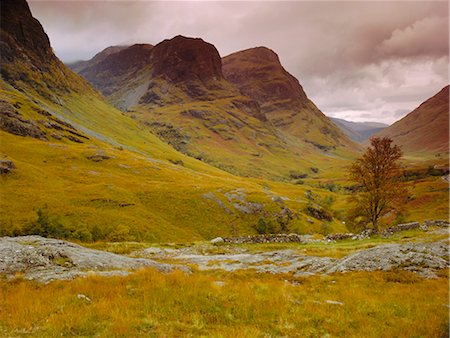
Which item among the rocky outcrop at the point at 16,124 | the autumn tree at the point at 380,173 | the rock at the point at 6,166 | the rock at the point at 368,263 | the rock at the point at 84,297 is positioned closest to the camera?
the rock at the point at 84,297

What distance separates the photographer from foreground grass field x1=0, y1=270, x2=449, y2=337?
36.8 ft

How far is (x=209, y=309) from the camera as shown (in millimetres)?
13664

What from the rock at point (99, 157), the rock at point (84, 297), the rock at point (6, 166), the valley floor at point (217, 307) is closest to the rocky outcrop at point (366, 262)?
the valley floor at point (217, 307)

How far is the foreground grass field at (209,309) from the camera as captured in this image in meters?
11.2

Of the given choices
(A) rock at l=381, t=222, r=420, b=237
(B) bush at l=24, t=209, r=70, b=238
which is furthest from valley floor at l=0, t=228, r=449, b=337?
(B) bush at l=24, t=209, r=70, b=238

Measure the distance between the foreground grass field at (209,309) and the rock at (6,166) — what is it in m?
71.2

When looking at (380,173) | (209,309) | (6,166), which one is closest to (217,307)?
(209,309)

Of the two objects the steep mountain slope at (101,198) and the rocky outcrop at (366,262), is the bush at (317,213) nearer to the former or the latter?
the steep mountain slope at (101,198)

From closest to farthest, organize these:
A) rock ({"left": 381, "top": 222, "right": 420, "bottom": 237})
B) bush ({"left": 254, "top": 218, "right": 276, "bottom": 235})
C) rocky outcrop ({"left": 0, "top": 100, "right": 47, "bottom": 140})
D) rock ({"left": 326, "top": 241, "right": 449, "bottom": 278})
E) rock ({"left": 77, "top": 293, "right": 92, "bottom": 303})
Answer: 1. rock ({"left": 77, "top": 293, "right": 92, "bottom": 303})
2. rock ({"left": 326, "top": 241, "right": 449, "bottom": 278})
3. rock ({"left": 381, "top": 222, "right": 420, "bottom": 237})
4. bush ({"left": 254, "top": 218, "right": 276, "bottom": 235})
5. rocky outcrop ({"left": 0, "top": 100, "right": 47, "bottom": 140})

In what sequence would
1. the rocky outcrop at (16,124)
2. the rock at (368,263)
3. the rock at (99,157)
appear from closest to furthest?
the rock at (368,263)
the rock at (99,157)
the rocky outcrop at (16,124)

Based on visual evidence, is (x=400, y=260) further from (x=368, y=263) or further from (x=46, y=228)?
(x=46, y=228)

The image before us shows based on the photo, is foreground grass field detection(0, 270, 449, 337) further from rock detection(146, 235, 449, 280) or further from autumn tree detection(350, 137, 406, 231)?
autumn tree detection(350, 137, 406, 231)

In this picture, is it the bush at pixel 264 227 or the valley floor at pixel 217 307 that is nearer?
the valley floor at pixel 217 307

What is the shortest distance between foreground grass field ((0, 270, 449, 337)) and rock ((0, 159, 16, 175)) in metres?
71.2
